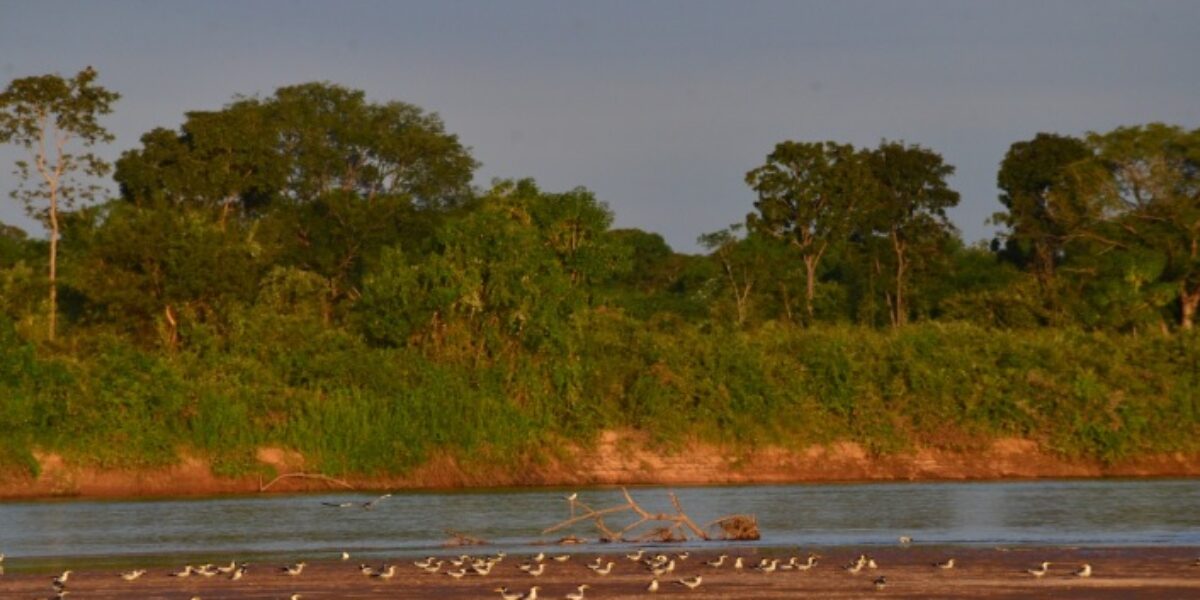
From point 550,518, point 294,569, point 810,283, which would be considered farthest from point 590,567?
point 810,283

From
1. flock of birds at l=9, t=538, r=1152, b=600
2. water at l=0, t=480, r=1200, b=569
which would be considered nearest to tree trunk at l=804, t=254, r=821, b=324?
water at l=0, t=480, r=1200, b=569

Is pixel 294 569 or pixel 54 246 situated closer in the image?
pixel 294 569

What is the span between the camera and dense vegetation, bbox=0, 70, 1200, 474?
5012 cm

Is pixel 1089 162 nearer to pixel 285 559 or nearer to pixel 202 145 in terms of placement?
pixel 202 145

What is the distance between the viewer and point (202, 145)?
2724 inches

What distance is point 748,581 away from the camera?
25.9m

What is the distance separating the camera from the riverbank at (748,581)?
79.9ft

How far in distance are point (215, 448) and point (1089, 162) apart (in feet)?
109

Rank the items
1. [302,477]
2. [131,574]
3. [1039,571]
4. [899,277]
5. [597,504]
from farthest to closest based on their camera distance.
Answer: [899,277] < [302,477] < [597,504] < [131,574] < [1039,571]

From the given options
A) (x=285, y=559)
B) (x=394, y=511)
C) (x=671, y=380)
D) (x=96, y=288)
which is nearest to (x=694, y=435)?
(x=671, y=380)

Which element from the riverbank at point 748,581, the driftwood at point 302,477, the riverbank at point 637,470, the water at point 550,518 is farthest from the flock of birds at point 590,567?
the riverbank at point 637,470

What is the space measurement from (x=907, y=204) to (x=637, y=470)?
28.9 meters

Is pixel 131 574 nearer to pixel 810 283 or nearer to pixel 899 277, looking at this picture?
pixel 810 283

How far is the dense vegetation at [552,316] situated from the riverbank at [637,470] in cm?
34
